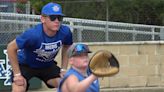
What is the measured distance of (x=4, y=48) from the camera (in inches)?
370

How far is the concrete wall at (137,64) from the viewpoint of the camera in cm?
979

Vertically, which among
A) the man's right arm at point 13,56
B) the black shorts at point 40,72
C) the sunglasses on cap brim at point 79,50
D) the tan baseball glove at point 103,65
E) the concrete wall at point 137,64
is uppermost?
the sunglasses on cap brim at point 79,50

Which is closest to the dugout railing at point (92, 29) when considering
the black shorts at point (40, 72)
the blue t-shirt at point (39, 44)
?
the black shorts at point (40, 72)

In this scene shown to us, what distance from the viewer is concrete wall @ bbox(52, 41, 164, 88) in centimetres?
979

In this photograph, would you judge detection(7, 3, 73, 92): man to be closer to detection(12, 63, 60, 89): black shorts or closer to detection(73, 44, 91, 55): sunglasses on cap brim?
detection(12, 63, 60, 89): black shorts

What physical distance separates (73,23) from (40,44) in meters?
4.84

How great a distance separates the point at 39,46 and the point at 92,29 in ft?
15.7

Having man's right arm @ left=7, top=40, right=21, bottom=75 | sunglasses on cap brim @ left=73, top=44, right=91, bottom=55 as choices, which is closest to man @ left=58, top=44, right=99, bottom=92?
sunglasses on cap brim @ left=73, top=44, right=91, bottom=55

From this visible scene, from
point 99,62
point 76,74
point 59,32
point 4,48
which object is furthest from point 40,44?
point 4,48

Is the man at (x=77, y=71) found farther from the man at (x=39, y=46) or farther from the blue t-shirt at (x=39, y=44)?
the blue t-shirt at (x=39, y=44)

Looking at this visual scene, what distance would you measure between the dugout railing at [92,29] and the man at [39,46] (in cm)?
389

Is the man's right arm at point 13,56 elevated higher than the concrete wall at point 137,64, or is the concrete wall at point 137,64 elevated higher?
the man's right arm at point 13,56

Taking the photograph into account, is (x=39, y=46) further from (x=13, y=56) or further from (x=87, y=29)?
(x=87, y=29)

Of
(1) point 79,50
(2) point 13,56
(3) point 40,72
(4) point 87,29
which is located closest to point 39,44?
(2) point 13,56
